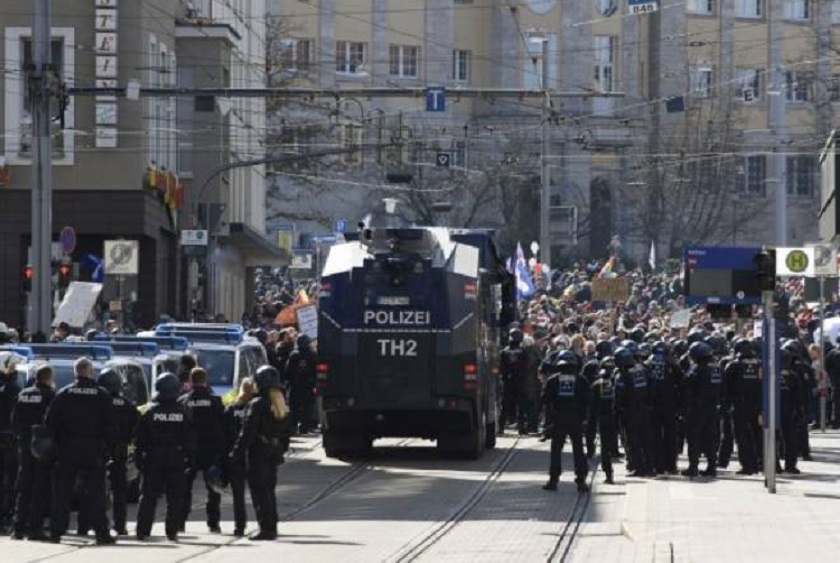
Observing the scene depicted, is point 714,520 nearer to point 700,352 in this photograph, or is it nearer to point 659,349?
point 700,352

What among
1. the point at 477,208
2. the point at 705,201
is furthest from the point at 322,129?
the point at 705,201

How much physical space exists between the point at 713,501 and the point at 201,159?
3895 cm

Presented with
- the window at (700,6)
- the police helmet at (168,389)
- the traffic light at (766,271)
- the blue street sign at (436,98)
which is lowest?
the police helmet at (168,389)

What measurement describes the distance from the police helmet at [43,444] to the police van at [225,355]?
9447 mm

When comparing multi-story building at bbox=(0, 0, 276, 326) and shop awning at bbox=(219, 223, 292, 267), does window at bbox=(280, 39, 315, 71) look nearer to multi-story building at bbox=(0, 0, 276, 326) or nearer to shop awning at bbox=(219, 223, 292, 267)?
shop awning at bbox=(219, 223, 292, 267)

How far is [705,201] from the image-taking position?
322 feet

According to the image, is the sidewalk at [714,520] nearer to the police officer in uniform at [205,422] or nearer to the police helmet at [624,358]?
the police helmet at [624,358]

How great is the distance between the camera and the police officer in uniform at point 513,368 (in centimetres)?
4362

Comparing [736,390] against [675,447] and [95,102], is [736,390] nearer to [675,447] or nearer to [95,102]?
[675,447]

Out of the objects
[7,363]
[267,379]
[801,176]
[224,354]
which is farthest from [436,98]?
[801,176]

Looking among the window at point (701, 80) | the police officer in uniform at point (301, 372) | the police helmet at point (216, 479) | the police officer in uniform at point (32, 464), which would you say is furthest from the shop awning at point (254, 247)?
the police helmet at point (216, 479)

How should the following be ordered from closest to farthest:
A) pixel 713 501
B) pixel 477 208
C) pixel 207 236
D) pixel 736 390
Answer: pixel 713 501, pixel 736 390, pixel 207 236, pixel 477 208

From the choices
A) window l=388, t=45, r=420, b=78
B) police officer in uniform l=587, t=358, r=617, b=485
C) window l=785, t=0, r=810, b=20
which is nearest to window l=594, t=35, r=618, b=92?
window l=388, t=45, r=420, b=78

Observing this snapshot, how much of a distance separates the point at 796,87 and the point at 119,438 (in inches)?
3147
